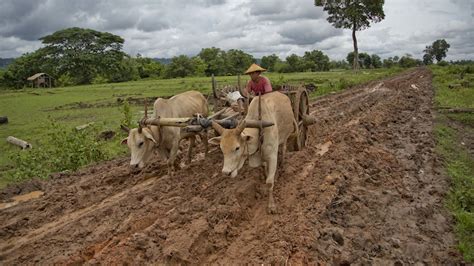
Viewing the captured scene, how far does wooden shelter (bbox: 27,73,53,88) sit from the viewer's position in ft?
165

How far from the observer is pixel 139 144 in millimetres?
7832

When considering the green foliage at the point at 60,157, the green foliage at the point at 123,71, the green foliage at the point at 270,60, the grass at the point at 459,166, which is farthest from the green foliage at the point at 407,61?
the green foliage at the point at 60,157

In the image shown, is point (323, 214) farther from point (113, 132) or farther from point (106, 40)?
point (106, 40)

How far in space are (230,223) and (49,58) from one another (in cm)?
5598

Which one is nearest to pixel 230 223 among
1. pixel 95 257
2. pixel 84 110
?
pixel 95 257

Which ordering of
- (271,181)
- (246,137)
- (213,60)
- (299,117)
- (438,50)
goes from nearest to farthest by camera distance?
(246,137)
(271,181)
(299,117)
(213,60)
(438,50)

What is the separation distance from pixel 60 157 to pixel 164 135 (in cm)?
420

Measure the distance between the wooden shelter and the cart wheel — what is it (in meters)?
48.1

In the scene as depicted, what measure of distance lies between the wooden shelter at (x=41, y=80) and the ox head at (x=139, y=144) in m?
47.9

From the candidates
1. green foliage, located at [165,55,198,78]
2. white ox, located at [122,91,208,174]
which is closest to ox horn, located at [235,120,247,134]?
white ox, located at [122,91,208,174]

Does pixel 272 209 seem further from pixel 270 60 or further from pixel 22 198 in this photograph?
pixel 270 60

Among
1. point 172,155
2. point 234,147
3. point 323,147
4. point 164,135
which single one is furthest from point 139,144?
point 323,147

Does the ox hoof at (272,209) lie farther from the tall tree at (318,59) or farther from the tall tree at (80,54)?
the tall tree at (318,59)

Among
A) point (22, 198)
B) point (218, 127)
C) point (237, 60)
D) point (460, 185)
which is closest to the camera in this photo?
point (218, 127)
